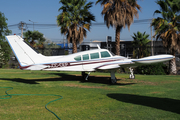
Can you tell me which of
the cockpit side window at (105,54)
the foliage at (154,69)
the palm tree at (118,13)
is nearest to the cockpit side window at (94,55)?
the cockpit side window at (105,54)

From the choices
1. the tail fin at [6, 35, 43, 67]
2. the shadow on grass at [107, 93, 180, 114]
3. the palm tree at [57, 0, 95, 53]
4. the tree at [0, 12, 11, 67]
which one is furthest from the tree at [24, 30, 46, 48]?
the shadow on grass at [107, 93, 180, 114]

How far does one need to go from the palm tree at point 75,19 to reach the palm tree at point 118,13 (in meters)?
3.84

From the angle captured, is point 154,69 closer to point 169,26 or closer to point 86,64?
point 169,26

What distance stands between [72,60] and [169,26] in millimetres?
15393

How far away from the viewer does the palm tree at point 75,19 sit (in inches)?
1184

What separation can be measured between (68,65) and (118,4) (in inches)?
615

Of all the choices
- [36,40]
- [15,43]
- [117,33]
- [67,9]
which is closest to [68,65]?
[15,43]

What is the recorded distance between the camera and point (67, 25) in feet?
98.1

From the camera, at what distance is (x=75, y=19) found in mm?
30281

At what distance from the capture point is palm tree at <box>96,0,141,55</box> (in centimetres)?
2639

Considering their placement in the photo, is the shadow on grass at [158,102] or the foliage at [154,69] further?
the foliage at [154,69]

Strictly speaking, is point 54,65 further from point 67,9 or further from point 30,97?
point 67,9

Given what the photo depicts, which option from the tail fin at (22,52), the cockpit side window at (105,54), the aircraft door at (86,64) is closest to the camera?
the tail fin at (22,52)

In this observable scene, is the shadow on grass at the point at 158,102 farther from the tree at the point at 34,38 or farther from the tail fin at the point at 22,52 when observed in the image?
the tree at the point at 34,38
